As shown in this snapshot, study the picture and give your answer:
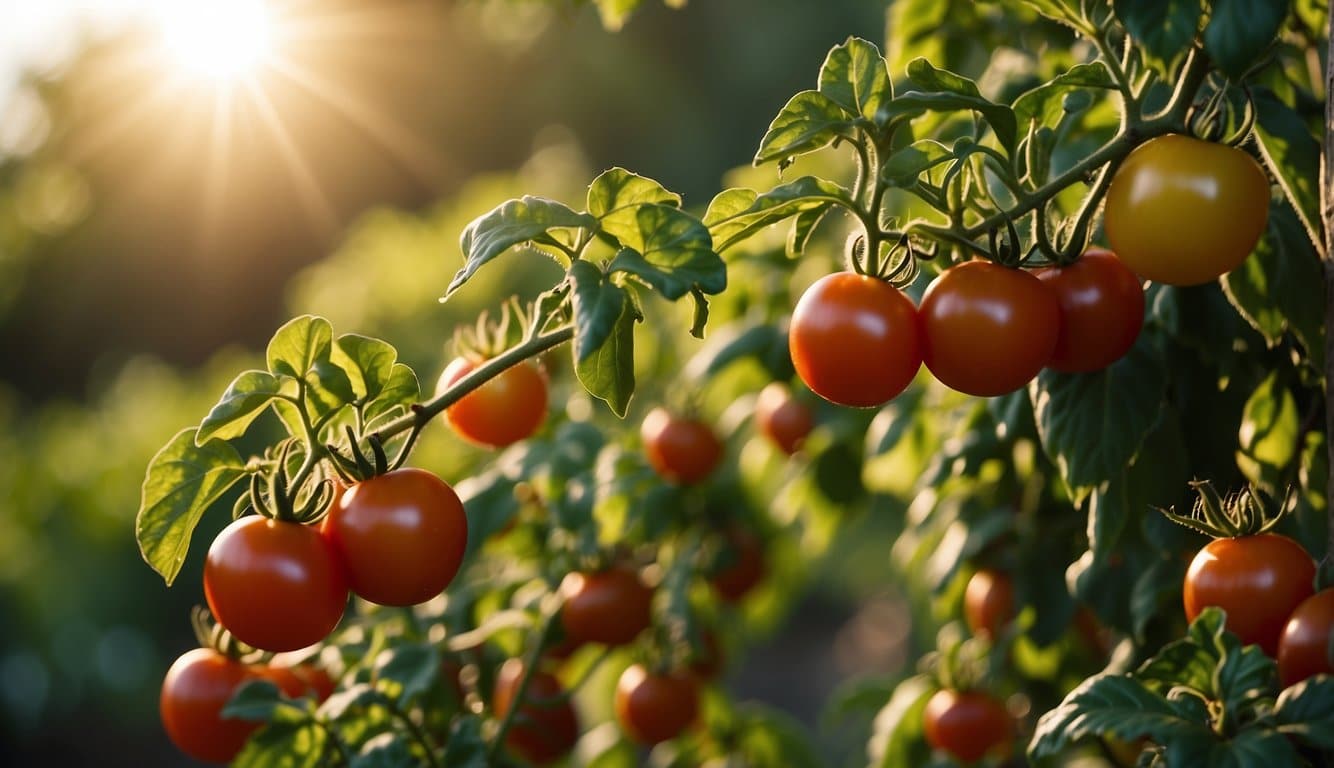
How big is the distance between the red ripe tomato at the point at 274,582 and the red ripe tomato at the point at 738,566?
33.5 inches

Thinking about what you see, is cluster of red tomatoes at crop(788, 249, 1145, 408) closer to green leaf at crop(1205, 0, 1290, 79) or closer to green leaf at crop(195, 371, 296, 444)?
green leaf at crop(1205, 0, 1290, 79)

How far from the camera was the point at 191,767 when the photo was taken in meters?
5.75

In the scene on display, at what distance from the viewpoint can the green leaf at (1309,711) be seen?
1.98 feet

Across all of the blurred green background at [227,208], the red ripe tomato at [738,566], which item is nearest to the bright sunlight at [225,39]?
the blurred green background at [227,208]

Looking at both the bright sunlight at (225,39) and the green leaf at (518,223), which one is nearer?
the green leaf at (518,223)

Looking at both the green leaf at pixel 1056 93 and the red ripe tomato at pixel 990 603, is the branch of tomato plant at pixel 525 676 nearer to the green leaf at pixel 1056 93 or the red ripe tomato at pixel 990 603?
the red ripe tomato at pixel 990 603

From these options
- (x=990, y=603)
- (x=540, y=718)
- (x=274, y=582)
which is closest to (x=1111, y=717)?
(x=274, y=582)

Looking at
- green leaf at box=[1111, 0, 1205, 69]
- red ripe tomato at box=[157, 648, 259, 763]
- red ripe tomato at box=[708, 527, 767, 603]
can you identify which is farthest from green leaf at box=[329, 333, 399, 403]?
red ripe tomato at box=[708, 527, 767, 603]

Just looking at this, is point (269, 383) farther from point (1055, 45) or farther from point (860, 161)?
point (1055, 45)

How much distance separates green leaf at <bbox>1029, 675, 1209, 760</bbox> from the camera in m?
0.65

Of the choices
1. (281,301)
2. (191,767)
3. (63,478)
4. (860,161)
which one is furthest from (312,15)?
(860,161)

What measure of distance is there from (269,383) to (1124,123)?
1.73 feet

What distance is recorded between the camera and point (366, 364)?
29.9 inches

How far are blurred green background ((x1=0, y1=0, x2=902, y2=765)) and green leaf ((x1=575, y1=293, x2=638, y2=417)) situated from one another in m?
2.51
